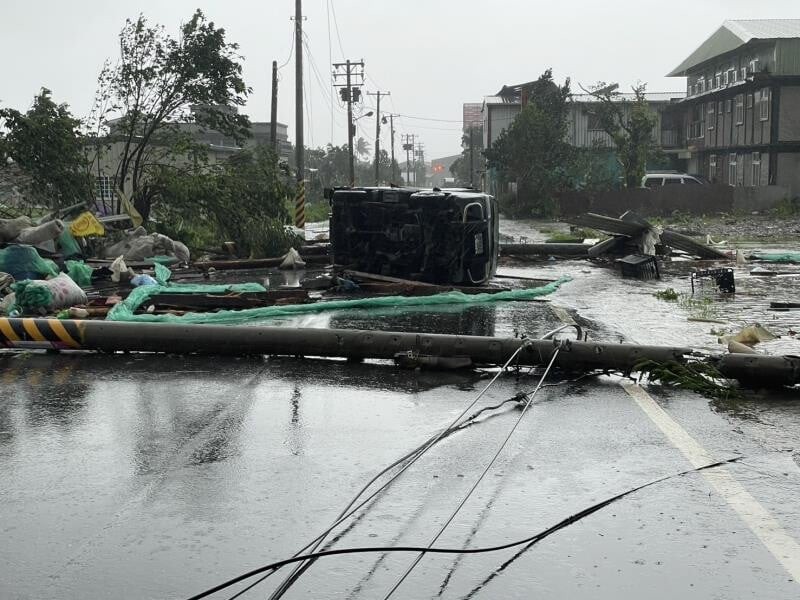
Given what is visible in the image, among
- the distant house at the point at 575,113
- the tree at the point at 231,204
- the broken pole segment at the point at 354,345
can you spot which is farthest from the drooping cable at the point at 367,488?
the distant house at the point at 575,113

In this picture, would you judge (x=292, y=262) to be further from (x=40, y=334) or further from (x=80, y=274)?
(x=40, y=334)

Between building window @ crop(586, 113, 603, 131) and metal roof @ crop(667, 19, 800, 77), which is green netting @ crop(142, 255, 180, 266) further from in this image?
building window @ crop(586, 113, 603, 131)

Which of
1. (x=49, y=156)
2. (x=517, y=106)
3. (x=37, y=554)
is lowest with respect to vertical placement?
(x=37, y=554)

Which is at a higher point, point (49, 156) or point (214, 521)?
point (49, 156)

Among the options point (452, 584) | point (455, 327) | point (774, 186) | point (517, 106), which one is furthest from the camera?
point (517, 106)

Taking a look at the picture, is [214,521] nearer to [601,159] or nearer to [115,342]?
[115,342]

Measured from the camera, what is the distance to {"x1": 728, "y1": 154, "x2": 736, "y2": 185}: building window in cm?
5403

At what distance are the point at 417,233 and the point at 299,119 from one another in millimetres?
22669

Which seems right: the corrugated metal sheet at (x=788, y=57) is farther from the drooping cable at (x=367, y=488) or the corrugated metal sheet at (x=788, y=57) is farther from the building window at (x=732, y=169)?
the drooping cable at (x=367, y=488)

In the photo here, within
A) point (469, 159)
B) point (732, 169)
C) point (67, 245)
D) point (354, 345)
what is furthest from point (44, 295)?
point (469, 159)

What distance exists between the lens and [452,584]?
149 inches

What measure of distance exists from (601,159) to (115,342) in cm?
5372

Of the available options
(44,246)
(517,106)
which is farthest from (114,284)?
(517,106)

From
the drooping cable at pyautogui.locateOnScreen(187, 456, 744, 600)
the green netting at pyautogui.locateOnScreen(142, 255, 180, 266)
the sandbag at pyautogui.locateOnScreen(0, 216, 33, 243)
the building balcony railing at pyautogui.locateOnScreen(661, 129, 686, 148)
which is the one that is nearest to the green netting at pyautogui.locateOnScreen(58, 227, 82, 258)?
the sandbag at pyautogui.locateOnScreen(0, 216, 33, 243)
